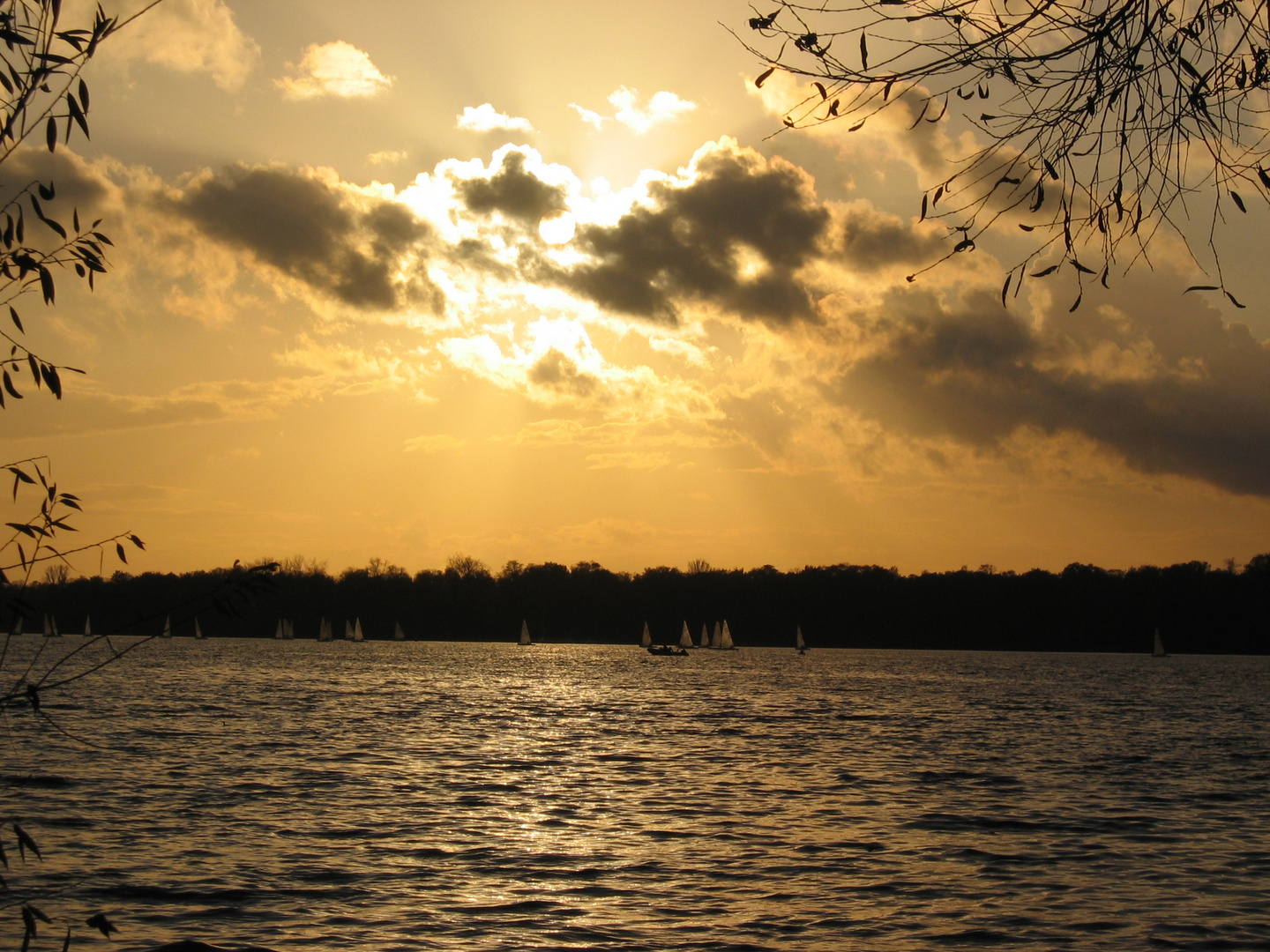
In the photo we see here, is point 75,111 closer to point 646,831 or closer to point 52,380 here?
point 52,380

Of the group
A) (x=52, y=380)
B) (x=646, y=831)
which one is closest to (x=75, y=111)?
(x=52, y=380)

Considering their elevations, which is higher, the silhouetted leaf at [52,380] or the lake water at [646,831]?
the silhouetted leaf at [52,380]

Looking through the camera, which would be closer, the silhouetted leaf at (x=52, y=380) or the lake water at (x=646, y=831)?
the silhouetted leaf at (x=52, y=380)

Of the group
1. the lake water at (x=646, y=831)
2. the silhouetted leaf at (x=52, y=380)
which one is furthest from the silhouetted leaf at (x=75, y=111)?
the lake water at (x=646, y=831)

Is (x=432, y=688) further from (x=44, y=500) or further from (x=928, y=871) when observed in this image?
(x=44, y=500)

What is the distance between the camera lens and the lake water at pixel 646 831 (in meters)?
17.5

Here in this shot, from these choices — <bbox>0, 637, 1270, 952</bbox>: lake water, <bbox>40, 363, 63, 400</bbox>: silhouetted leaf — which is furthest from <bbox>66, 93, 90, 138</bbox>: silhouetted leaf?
<bbox>0, 637, 1270, 952</bbox>: lake water

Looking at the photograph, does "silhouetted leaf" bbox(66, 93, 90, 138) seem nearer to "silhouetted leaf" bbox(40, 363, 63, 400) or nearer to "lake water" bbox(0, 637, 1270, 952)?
"silhouetted leaf" bbox(40, 363, 63, 400)

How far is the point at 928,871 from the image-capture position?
71.3 ft

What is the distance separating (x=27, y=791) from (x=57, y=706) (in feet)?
120

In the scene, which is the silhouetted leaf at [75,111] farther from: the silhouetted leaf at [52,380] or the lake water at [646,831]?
the lake water at [646,831]

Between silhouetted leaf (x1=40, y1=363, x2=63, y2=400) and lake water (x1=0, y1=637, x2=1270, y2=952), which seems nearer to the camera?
silhouetted leaf (x1=40, y1=363, x2=63, y2=400)

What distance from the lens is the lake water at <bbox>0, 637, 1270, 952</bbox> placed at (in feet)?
57.5

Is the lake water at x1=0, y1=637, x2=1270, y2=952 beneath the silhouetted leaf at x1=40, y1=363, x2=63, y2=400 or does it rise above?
beneath
